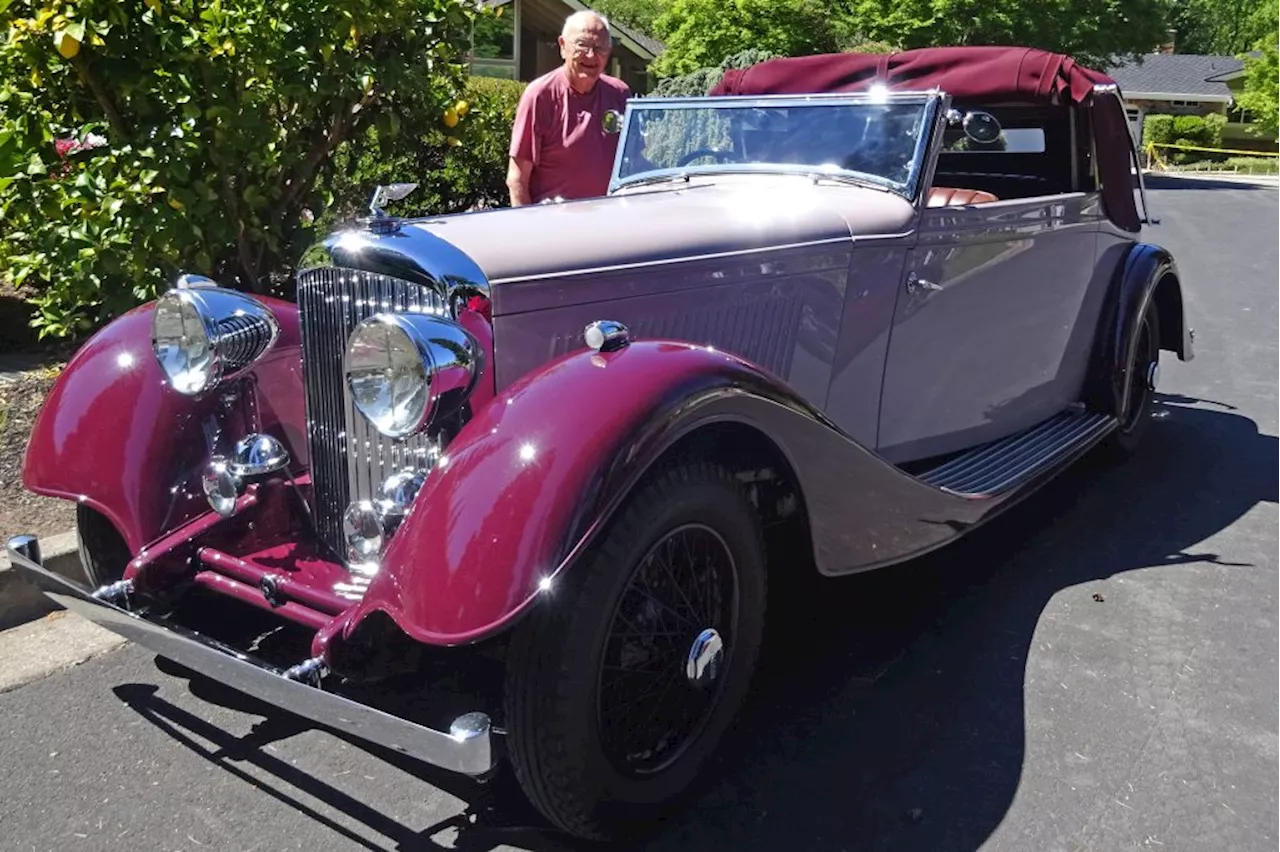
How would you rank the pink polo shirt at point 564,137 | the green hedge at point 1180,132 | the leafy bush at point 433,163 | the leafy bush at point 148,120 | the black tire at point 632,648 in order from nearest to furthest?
the black tire at point 632,648
the leafy bush at point 148,120
the pink polo shirt at point 564,137
the leafy bush at point 433,163
the green hedge at point 1180,132

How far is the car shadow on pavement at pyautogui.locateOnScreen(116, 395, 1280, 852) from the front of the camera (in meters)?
2.36

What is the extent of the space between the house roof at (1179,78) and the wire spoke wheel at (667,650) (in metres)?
53.3

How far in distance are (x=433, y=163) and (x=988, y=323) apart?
15.2 ft

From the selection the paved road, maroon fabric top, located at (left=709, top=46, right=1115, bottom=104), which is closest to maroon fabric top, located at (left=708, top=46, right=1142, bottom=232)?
maroon fabric top, located at (left=709, top=46, right=1115, bottom=104)

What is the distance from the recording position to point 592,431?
6.72ft

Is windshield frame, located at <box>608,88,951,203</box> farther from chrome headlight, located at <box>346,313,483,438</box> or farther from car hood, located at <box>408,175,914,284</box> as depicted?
chrome headlight, located at <box>346,313,483,438</box>

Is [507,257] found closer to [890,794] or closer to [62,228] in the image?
[890,794]

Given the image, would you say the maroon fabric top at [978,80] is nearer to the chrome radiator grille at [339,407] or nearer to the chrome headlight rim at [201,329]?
the chrome radiator grille at [339,407]

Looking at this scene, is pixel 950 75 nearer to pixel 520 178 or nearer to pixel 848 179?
pixel 848 179

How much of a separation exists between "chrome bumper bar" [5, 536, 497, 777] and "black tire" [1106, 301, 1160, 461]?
12.3ft

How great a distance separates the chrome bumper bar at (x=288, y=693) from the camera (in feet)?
6.15

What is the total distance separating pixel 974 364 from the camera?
380 cm

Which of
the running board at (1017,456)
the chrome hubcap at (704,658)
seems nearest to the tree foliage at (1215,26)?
the running board at (1017,456)

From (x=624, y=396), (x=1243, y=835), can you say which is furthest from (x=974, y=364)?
(x=624, y=396)
